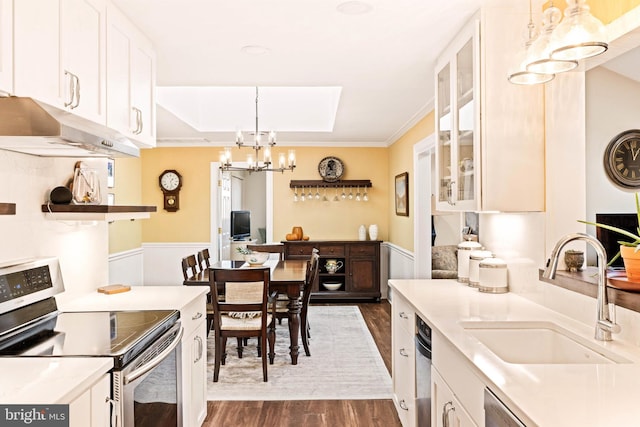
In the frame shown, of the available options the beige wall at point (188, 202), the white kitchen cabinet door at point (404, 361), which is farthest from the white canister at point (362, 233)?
the white kitchen cabinet door at point (404, 361)

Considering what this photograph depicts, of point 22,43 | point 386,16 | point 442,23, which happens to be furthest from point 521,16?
point 22,43

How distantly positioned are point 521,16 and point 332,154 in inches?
185

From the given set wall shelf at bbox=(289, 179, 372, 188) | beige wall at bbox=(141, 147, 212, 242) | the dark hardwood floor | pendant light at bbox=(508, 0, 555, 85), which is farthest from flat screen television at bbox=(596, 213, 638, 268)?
beige wall at bbox=(141, 147, 212, 242)

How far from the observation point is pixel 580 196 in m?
2.09

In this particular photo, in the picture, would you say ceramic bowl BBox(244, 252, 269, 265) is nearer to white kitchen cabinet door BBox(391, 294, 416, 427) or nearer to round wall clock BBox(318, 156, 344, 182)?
white kitchen cabinet door BBox(391, 294, 416, 427)

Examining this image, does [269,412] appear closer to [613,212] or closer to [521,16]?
[613,212]

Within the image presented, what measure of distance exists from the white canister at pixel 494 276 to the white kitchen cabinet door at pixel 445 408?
0.83 meters

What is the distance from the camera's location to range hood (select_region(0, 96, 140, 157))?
157cm

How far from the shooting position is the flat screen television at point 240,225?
8.22 meters

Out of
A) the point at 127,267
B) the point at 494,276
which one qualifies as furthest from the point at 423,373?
the point at 127,267

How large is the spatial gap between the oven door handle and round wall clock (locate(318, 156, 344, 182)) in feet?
15.9

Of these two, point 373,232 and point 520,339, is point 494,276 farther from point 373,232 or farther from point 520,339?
point 373,232

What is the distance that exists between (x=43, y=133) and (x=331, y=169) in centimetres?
547

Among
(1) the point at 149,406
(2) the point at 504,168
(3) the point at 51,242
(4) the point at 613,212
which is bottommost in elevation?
(1) the point at 149,406
